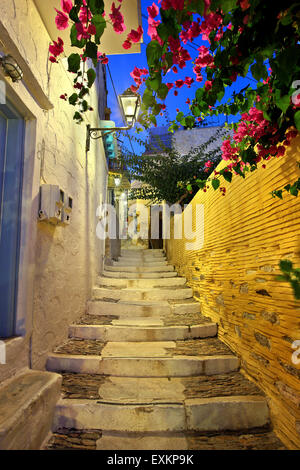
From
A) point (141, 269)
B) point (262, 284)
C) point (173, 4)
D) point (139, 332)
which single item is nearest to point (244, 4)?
point (173, 4)

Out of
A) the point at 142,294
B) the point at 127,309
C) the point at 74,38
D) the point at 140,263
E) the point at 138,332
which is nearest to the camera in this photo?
the point at 74,38

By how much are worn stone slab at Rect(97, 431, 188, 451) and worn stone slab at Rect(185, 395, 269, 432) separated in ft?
0.52

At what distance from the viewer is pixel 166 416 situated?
1914 millimetres

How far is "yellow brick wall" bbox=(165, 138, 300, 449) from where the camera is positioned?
1.67 m

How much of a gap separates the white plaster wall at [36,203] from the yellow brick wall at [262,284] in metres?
1.86

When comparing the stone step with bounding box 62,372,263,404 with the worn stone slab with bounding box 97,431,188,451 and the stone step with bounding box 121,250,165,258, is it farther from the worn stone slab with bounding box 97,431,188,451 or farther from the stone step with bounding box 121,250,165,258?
the stone step with bounding box 121,250,165,258

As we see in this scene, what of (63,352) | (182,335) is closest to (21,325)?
(63,352)

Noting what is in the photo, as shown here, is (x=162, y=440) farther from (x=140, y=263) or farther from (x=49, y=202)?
(x=140, y=263)

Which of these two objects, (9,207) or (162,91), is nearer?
(162,91)

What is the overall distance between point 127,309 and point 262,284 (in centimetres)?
225

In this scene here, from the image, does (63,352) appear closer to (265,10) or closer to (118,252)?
(265,10)

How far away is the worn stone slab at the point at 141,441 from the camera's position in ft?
5.66

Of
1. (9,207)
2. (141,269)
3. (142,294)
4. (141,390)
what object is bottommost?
(141,390)
